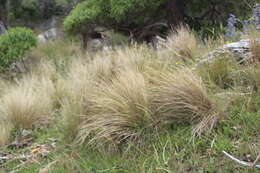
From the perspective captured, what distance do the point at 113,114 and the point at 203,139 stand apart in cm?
84

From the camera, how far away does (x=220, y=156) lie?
1.96 meters

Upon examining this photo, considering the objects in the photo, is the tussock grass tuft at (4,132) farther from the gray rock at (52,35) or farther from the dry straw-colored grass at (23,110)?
the gray rock at (52,35)

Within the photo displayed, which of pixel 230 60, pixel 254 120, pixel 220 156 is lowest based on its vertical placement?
pixel 220 156

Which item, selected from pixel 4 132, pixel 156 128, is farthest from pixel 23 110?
pixel 156 128

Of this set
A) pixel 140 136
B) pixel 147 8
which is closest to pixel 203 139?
pixel 140 136

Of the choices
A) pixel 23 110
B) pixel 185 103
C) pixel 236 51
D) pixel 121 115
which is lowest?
pixel 23 110

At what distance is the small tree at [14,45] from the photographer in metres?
7.30

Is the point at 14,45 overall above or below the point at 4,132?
above

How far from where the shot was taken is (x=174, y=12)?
7.25 m

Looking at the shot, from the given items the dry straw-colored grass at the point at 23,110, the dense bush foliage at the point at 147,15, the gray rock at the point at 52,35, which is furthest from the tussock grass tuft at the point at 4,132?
the gray rock at the point at 52,35

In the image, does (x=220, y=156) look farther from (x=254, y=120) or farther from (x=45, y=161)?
(x=45, y=161)

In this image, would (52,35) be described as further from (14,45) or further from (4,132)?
(4,132)

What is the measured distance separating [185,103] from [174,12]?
17.8 feet

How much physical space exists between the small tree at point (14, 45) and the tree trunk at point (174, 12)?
13.2ft
